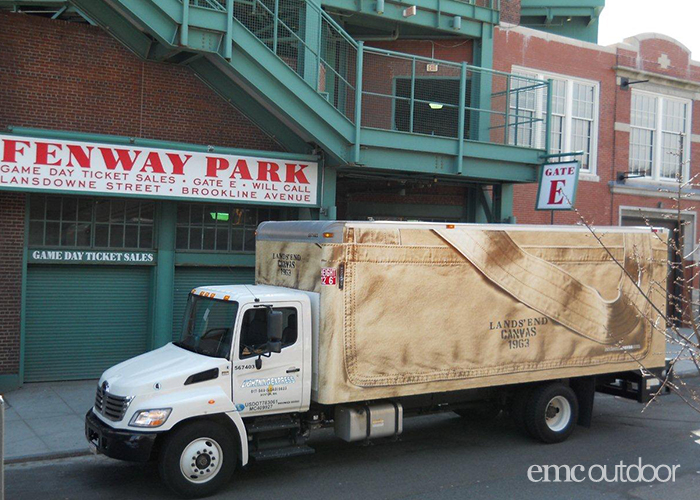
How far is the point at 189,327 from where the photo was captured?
28.5 feet

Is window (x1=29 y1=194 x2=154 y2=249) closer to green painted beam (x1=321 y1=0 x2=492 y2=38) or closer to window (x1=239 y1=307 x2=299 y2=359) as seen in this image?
green painted beam (x1=321 y1=0 x2=492 y2=38)

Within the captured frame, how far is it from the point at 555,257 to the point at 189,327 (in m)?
4.95

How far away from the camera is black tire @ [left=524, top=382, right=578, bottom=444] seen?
962 cm

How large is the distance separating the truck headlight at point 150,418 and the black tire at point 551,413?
5023 mm

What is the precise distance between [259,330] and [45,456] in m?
3.50

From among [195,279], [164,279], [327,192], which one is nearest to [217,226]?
[195,279]

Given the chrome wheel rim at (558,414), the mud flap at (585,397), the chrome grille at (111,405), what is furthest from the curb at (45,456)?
the mud flap at (585,397)

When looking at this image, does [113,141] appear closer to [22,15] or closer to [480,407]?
[22,15]

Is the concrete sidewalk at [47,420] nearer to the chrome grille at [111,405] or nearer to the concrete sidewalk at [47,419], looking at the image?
the concrete sidewalk at [47,419]

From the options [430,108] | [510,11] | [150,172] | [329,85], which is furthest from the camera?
[510,11]

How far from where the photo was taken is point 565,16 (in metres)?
21.0

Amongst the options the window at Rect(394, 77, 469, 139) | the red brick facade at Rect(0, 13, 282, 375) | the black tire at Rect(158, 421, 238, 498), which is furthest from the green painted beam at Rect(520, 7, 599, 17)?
the black tire at Rect(158, 421, 238, 498)

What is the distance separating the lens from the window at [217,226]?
546 inches

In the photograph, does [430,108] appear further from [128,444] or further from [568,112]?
[128,444]
